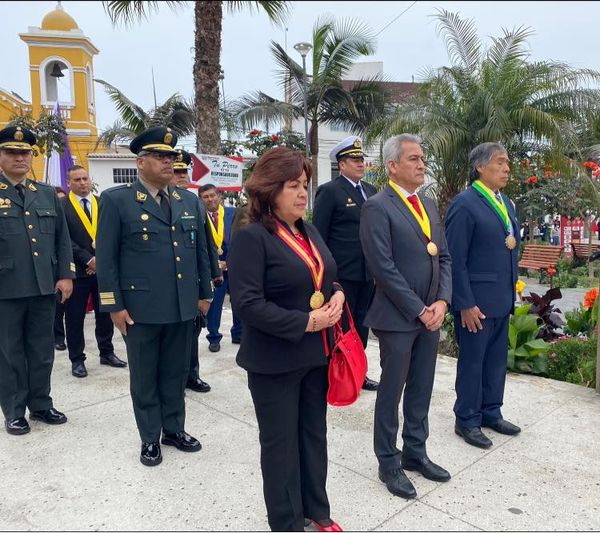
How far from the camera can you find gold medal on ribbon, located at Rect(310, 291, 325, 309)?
2330 mm

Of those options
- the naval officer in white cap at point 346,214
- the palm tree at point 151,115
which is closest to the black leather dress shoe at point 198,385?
the naval officer in white cap at point 346,214

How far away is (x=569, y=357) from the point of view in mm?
5082

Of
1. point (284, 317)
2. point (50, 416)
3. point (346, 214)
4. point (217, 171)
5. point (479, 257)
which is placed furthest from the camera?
point (217, 171)

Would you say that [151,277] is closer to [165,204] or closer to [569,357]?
[165,204]

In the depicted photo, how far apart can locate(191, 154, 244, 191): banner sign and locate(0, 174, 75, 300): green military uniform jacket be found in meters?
3.57

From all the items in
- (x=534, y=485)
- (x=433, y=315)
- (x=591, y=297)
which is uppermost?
(x=433, y=315)

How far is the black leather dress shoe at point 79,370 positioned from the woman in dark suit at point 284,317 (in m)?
3.26

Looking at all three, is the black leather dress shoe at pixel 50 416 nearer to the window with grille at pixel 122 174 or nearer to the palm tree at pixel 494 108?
the palm tree at pixel 494 108

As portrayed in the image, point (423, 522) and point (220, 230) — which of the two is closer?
point (423, 522)

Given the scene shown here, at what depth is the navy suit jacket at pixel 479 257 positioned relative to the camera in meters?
3.47

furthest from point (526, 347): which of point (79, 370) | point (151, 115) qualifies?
point (151, 115)

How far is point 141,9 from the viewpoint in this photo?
9203mm

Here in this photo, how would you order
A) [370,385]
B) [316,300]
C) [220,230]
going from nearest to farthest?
[316,300], [370,385], [220,230]

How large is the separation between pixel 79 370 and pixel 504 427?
3753 millimetres
